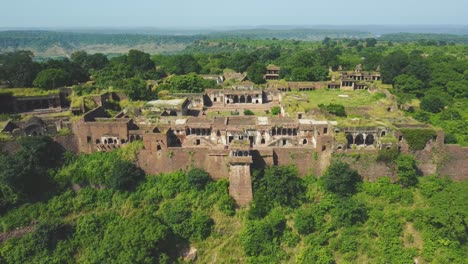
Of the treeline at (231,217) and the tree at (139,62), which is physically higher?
the tree at (139,62)

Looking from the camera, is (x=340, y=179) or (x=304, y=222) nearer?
(x=304, y=222)

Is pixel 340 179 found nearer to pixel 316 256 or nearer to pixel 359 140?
pixel 359 140

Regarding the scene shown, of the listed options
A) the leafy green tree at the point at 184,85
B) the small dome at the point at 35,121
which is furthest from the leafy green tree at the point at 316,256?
the leafy green tree at the point at 184,85

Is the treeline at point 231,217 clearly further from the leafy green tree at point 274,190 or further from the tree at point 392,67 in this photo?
the tree at point 392,67

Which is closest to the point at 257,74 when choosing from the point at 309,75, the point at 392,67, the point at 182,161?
the point at 309,75

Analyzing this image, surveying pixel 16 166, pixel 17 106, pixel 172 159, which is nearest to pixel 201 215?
pixel 172 159
